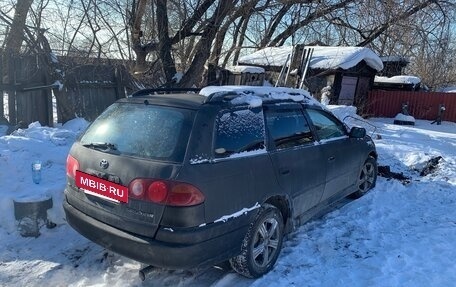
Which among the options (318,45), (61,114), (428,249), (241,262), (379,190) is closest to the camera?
(241,262)

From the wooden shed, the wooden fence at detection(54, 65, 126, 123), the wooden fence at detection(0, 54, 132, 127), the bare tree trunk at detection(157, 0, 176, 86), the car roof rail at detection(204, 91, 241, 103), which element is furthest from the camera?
the wooden shed

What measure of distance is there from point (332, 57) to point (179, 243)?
1499 centimetres

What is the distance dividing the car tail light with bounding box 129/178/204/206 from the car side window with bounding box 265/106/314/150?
3.77 ft

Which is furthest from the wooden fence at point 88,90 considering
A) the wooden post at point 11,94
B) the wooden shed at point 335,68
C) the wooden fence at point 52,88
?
the wooden shed at point 335,68

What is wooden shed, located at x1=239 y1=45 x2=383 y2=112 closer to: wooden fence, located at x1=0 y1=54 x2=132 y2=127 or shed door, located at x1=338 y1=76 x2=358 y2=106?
shed door, located at x1=338 y1=76 x2=358 y2=106

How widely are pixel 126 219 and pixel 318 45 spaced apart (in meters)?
16.2

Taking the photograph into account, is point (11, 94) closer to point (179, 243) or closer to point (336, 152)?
point (336, 152)

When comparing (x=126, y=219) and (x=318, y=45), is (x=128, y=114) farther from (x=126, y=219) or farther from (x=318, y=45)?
(x=318, y=45)

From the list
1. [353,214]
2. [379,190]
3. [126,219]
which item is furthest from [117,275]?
[379,190]

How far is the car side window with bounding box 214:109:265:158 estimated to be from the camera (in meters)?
3.03

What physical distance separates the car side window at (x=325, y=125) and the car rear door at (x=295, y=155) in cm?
22

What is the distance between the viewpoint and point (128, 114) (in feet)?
10.7

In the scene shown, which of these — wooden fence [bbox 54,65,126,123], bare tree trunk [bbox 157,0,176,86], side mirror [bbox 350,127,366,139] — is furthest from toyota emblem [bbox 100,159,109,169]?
bare tree trunk [bbox 157,0,176,86]

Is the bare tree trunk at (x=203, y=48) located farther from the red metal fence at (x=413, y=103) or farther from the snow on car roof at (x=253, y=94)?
the red metal fence at (x=413, y=103)
